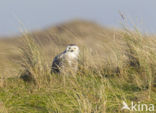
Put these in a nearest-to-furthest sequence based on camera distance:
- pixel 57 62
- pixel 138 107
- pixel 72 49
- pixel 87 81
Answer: pixel 138 107
pixel 87 81
pixel 57 62
pixel 72 49

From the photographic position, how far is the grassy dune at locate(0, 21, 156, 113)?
4809 millimetres

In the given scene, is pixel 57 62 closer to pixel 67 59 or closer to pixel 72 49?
pixel 67 59

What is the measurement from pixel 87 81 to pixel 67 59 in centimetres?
125

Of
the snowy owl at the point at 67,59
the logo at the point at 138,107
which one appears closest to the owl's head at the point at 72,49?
the snowy owl at the point at 67,59

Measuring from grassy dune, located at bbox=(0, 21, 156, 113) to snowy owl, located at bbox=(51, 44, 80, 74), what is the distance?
0.13m

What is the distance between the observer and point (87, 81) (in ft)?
17.5

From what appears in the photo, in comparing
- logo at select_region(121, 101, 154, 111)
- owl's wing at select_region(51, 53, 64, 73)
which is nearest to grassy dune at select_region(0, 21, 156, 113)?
logo at select_region(121, 101, 154, 111)

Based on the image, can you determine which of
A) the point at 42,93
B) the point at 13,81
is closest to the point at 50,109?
the point at 42,93

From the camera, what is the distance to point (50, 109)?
479 cm

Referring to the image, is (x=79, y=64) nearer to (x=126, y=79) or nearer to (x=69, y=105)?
(x=126, y=79)

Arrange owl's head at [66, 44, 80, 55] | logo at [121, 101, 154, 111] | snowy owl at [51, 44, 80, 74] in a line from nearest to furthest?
logo at [121, 101, 154, 111], snowy owl at [51, 44, 80, 74], owl's head at [66, 44, 80, 55]

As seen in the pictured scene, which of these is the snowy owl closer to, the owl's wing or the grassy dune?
the owl's wing

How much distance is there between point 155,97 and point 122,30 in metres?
1.53

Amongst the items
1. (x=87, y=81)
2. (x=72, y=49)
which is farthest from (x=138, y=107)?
(x=72, y=49)
